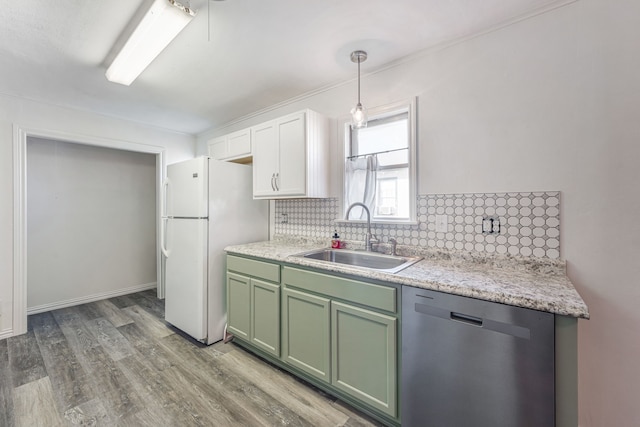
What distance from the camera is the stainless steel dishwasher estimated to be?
110 centimetres

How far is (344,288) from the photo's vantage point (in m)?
1.69

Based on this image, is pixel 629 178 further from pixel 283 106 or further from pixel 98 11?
pixel 98 11

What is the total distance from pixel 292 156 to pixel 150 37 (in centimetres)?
122

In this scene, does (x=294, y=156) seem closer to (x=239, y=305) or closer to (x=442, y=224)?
(x=442, y=224)

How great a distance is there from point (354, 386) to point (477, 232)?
1.25 m

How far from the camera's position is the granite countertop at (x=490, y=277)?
1110 mm

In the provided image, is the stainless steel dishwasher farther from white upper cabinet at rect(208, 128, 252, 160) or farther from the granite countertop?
white upper cabinet at rect(208, 128, 252, 160)

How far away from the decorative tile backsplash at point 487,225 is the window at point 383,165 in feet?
0.37

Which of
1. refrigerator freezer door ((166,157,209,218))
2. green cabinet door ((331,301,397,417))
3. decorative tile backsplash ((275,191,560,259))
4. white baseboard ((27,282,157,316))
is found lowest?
white baseboard ((27,282,157,316))

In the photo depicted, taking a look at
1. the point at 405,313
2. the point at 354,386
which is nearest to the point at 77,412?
the point at 354,386

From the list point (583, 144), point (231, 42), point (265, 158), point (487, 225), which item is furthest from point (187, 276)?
point (583, 144)

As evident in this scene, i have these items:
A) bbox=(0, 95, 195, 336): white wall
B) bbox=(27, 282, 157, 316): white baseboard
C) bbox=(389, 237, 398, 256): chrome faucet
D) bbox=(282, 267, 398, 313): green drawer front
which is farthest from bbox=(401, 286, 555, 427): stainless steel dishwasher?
bbox=(27, 282, 157, 316): white baseboard

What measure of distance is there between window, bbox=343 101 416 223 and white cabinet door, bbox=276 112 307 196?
393 mm

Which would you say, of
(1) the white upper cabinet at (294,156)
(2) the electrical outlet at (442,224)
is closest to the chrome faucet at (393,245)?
(2) the electrical outlet at (442,224)
